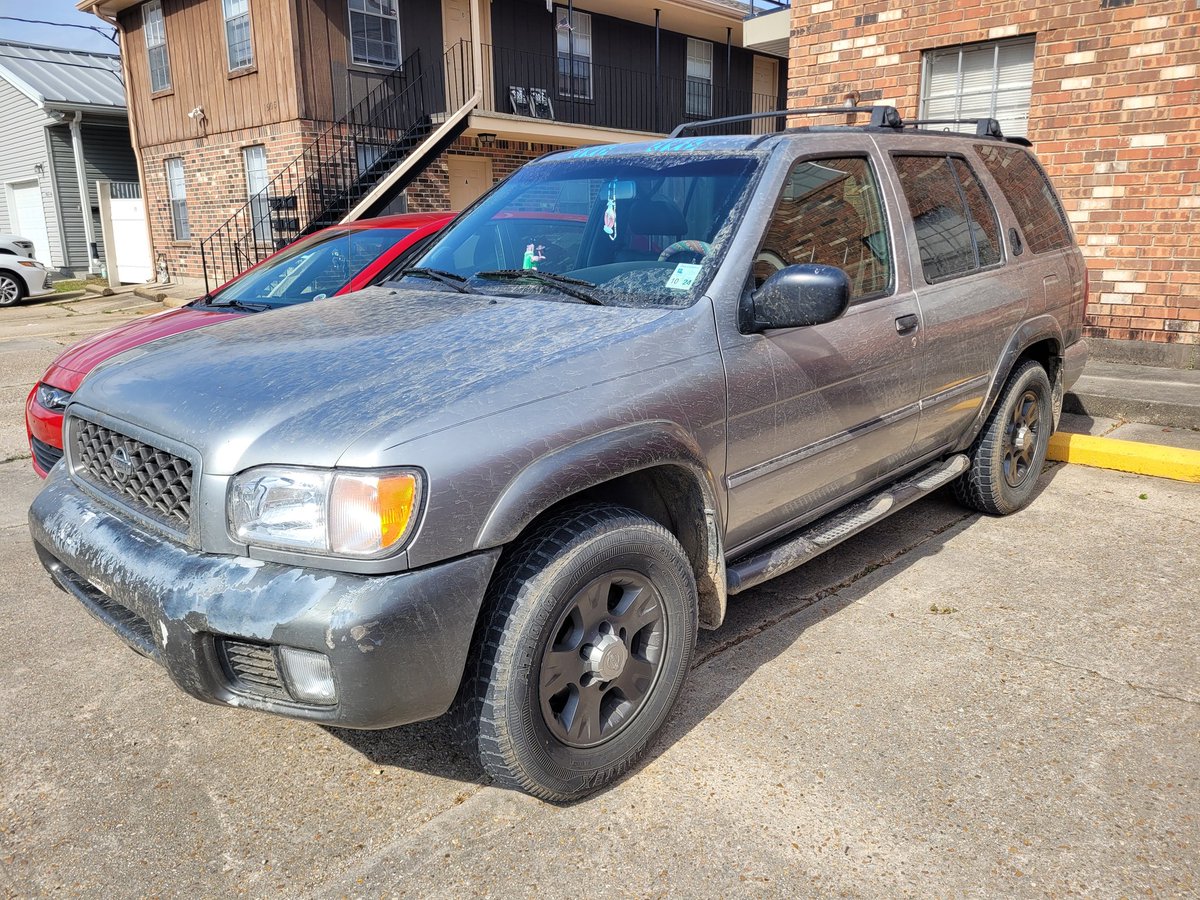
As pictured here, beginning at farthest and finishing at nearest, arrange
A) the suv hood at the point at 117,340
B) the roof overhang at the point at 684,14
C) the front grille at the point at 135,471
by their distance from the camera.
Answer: the roof overhang at the point at 684,14 → the suv hood at the point at 117,340 → the front grille at the point at 135,471

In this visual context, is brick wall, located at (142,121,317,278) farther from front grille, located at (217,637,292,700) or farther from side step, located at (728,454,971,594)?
front grille, located at (217,637,292,700)

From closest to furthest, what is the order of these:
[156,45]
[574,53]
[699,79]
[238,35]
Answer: [238,35] → [156,45] → [574,53] → [699,79]

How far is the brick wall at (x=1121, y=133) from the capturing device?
24.4 ft

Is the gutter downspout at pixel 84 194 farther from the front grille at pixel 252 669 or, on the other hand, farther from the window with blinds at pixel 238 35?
the front grille at pixel 252 669

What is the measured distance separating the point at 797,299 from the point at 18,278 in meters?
18.6

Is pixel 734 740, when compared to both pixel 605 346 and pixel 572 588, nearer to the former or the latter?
pixel 572 588

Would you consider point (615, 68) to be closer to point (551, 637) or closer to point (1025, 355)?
point (1025, 355)

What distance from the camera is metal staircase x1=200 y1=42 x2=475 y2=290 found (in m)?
15.3

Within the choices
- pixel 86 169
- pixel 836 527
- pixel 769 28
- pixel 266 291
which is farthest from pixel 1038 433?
pixel 86 169

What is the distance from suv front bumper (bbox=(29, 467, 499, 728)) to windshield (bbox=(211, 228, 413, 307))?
12.1 ft

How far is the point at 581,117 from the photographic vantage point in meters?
20.0

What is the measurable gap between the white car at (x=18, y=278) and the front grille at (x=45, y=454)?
14916mm

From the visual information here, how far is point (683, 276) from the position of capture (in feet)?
10.0

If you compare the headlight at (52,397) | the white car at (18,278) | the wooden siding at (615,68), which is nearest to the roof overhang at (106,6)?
the white car at (18,278)
